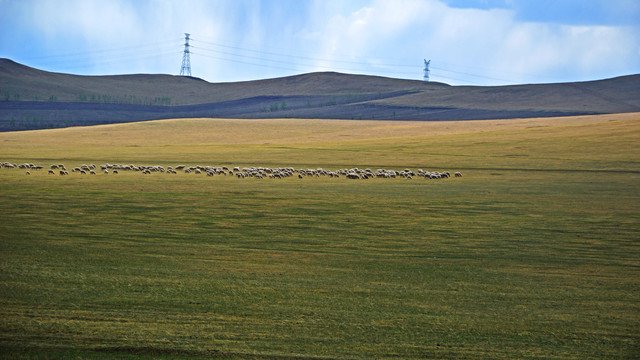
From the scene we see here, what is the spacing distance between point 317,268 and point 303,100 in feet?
516

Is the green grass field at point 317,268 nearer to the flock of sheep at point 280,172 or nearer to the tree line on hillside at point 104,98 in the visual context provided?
the flock of sheep at point 280,172

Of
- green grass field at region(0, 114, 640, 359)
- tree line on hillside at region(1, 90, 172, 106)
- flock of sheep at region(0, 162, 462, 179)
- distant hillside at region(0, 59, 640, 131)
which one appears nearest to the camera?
green grass field at region(0, 114, 640, 359)

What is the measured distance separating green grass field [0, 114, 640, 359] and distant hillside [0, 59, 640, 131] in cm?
9611

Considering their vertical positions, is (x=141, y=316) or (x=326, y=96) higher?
(x=326, y=96)

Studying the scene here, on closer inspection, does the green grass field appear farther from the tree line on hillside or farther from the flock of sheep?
the tree line on hillside

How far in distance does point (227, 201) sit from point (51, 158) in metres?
30.2

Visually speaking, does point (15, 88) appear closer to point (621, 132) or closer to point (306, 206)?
point (621, 132)

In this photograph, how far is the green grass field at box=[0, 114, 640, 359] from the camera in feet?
28.9

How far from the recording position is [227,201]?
936 inches

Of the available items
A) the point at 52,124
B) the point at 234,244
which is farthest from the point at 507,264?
the point at 52,124

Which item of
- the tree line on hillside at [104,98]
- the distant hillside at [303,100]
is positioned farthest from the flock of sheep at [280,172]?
the tree line on hillside at [104,98]

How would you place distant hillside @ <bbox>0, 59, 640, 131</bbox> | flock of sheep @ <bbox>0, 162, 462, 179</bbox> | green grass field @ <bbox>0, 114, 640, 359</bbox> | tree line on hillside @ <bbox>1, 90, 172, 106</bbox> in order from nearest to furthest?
green grass field @ <bbox>0, 114, 640, 359</bbox>
flock of sheep @ <bbox>0, 162, 462, 179</bbox>
distant hillside @ <bbox>0, 59, 640, 131</bbox>
tree line on hillside @ <bbox>1, 90, 172, 106</bbox>

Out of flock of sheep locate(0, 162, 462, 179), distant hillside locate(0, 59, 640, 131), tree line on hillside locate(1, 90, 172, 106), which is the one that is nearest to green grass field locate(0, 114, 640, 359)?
flock of sheep locate(0, 162, 462, 179)

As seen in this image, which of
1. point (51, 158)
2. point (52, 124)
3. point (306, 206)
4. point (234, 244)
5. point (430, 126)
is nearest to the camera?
point (234, 244)
